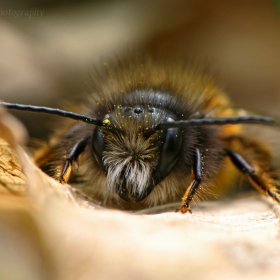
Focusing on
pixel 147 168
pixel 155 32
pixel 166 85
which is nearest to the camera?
pixel 147 168

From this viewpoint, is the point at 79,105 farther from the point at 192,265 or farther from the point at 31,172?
the point at 192,265

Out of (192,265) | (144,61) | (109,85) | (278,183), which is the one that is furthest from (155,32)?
(192,265)

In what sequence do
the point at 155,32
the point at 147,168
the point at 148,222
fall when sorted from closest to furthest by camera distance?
the point at 148,222 → the point at 147,168 → the point at 155,32

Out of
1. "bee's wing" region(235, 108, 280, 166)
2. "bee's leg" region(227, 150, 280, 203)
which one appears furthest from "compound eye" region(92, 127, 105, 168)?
"bee's wing" region(235, 108, 280, 166)

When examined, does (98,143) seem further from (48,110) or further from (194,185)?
(194,185)

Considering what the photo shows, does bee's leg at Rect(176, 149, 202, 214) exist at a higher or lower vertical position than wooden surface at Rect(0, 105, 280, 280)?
higher

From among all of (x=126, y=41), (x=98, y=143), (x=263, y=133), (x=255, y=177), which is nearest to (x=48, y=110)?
(x=98, y=143)

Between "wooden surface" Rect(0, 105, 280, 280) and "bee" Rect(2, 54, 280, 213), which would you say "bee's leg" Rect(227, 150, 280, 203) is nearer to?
"bee" Rect(2, 54, 280, 213)

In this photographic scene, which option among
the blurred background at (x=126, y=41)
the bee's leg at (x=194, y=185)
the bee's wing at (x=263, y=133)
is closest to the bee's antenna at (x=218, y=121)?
the bee's leg at (x=194, y=185)
